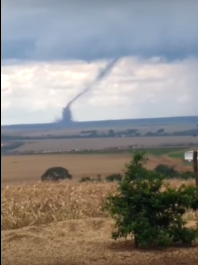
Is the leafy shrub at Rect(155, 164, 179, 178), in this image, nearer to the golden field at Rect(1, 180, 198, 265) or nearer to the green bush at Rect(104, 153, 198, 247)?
the green bush at Rect(104, 153, 198, 247)

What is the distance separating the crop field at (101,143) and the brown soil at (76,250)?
5.36 feet

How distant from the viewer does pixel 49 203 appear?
17.6 meters

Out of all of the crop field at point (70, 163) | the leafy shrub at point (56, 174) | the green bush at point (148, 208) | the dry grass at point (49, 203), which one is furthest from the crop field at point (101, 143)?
the dry grass at point (49, 203)

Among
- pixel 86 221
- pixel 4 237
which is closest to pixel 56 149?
pixel 4 237

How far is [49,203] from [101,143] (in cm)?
640

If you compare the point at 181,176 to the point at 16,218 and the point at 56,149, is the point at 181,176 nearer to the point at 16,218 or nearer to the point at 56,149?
the point at 16,218

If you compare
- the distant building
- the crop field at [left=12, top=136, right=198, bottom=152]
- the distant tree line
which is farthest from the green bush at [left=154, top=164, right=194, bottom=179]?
the distant tree line

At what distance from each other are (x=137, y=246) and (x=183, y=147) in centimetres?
213

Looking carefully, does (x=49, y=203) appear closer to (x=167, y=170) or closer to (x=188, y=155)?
(x=167, y=170)

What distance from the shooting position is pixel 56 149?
1091 cm

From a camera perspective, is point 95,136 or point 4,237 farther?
point 4,237

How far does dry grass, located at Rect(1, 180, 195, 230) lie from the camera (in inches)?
650

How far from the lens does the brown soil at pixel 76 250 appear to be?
12.0m

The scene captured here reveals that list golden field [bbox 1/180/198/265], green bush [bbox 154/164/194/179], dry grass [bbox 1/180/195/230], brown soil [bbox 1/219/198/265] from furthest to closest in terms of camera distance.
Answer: dry grass [bbox 1/180/195/230], green bush [bbox 154/164/194/179], golden field [bbox 1/180/198/265], brown soil [bbox 1/219/198/265]
